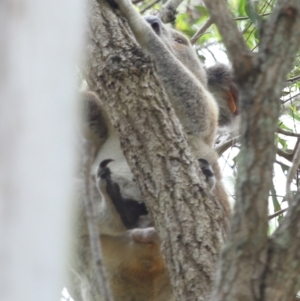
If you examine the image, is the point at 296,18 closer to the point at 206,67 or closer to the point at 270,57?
the point at 270,57

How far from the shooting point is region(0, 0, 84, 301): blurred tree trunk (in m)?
0.67

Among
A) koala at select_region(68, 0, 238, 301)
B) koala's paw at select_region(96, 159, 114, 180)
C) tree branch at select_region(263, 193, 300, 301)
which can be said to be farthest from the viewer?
koala at select_region(68, 0, 238, 301)

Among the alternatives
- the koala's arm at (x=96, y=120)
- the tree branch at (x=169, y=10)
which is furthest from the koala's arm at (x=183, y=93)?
the tree branch at (x=169, y=10)

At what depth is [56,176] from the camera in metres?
0.71

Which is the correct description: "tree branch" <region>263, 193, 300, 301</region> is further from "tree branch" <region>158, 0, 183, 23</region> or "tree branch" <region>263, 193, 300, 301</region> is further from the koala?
"tree branch" <region>158, 0, 183, 23</region>

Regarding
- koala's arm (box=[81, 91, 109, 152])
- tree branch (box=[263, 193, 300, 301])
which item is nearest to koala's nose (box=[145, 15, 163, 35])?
koala's arm (box=[81, 91, 109, 152])

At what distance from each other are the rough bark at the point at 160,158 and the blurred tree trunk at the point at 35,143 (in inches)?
53.8

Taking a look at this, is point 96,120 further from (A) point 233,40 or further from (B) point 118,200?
(A) point 233,40

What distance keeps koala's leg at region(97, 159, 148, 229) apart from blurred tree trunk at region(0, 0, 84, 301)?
2.14 metres

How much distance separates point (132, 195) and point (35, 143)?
2.49m

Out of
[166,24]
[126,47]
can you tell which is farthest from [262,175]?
[166,24]

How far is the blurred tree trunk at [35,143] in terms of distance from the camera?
0.67 meters

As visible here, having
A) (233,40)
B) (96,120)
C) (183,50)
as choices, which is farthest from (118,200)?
(233,40)

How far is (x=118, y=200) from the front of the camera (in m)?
2.97
